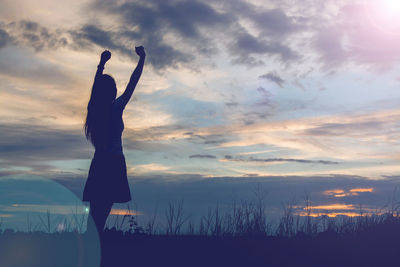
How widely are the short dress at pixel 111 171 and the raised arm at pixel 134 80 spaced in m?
0.11

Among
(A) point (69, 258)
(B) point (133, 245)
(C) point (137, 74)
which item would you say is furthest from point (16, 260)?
(C) point (137, 74)

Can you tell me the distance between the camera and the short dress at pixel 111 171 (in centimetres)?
601

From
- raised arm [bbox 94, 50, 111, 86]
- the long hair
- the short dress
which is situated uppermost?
raised arm [bbox 94, 50, 111, 86]

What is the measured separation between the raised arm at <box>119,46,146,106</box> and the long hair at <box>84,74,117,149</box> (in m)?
0.16

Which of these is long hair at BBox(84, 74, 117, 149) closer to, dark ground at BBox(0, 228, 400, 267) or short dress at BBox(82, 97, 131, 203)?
short dress at BBox(82, 97, 131, 203)

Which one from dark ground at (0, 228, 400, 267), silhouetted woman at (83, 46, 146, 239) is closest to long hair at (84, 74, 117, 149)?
silhouetted woman at (83, 46, 146, 239)

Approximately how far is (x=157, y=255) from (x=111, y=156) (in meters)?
2.29

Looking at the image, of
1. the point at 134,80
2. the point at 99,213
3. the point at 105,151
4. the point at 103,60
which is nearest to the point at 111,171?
the point at 105,151

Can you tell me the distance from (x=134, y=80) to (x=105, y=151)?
3.73ft

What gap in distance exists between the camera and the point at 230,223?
9.70 m

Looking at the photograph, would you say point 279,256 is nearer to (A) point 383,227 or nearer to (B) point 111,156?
(B) point 111,156

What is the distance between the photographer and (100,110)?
6.02 m

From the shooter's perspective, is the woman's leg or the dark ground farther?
the dark ground

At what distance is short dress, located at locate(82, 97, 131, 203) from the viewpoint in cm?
601
